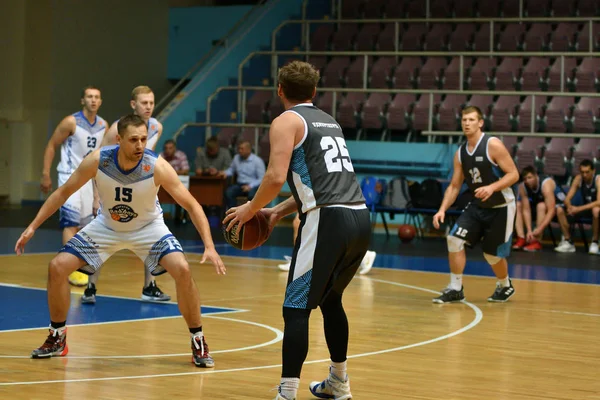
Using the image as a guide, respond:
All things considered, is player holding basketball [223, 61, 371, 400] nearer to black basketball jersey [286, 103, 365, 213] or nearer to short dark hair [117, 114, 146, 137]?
black basketball jersey [286, 103, 365, 213]

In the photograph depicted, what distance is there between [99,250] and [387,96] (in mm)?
11779

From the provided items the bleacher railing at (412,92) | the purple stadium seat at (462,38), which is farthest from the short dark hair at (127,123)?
the purple stadium seat at (462,38)

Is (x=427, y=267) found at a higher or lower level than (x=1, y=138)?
lower

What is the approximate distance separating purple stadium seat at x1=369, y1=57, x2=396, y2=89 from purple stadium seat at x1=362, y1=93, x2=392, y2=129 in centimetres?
52

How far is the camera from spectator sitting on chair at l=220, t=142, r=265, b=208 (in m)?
15.5

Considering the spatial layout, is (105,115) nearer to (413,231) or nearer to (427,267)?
(413,231)

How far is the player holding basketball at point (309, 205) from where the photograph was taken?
14.7 ft

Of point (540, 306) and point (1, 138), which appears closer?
point (540, 306)

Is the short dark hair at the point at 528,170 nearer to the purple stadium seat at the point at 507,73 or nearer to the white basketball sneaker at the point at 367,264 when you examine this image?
the purple stadium seat at the point at 507,73

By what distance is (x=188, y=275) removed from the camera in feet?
18.6

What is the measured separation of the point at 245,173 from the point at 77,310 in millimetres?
8136

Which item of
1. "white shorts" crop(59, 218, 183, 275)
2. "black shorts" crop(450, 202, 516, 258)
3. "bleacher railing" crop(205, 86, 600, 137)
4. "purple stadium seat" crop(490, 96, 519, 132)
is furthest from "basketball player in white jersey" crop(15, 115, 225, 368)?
"purple stadium seat" crop(490, 96, 519, 132)

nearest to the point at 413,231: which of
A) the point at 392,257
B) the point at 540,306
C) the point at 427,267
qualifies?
the point at 392,257

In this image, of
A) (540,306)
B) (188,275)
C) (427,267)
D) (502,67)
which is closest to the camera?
(188,275)
